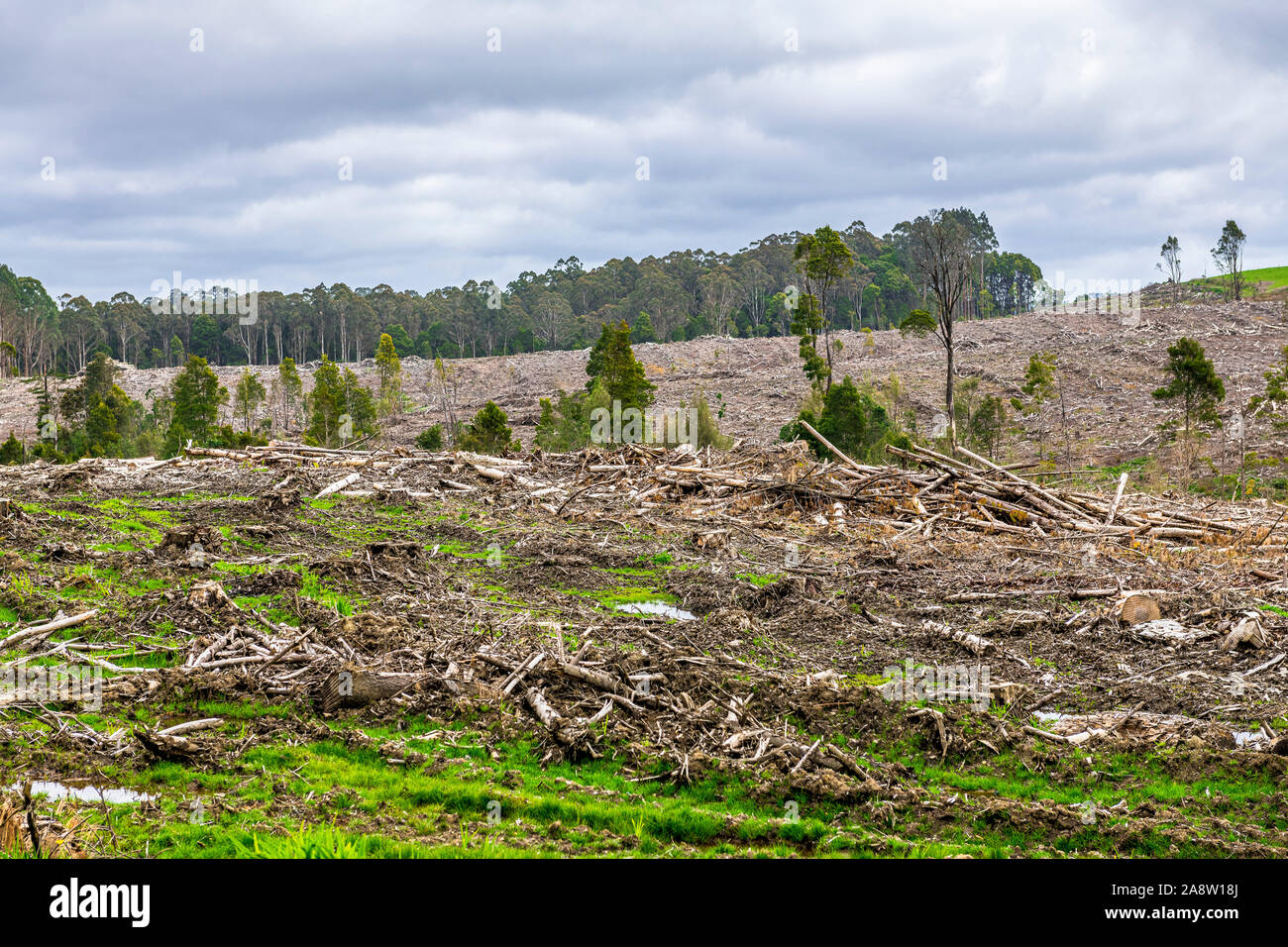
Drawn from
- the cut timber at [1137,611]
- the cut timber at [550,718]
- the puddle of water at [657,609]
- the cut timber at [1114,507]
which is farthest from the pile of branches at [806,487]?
the cut timber at [550,718]

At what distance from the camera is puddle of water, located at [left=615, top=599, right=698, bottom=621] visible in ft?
41.7

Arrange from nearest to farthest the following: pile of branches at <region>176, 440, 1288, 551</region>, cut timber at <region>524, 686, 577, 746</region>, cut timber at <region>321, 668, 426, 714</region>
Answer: cut timber at <region>524, 686, 577, 746</region> → cut timber at <region>321, 668, 426, 714</region> → pile of branches at <region>176, 440, 1288, 551</region>

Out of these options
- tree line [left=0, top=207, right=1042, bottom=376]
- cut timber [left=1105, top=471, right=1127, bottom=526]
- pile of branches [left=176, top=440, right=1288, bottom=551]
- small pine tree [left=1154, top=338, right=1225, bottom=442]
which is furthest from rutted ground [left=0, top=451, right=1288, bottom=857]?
tree line [left=0, top=207, right=1042, bottom=376]

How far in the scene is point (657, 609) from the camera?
1309 cm

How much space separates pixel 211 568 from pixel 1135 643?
41.7 ft

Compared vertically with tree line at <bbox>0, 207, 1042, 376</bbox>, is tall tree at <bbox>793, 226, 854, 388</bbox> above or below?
below

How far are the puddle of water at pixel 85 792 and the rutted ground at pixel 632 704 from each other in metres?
0.13

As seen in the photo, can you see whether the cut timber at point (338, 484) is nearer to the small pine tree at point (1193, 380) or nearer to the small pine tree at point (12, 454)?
the small pine tree at point (12, 454)

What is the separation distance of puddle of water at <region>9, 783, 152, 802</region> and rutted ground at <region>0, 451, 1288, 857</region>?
13 cm

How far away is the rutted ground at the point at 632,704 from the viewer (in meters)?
6.45

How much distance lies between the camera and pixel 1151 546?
16.4 m

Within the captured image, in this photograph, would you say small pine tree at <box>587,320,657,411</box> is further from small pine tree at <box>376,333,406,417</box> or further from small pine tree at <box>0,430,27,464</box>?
small pine tree at <box>0,430,27,464</box>

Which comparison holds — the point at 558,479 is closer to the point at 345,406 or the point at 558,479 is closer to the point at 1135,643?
the point at 1135,643

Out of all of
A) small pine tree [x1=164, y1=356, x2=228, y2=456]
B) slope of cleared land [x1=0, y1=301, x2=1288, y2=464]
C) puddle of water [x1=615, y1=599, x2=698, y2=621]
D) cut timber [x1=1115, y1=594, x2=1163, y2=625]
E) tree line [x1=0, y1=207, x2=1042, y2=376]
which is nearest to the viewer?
cut timber [x1=1115, y1=594, x2=1163, y2=625]
